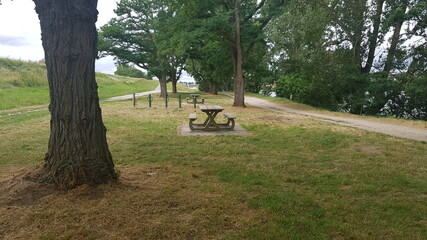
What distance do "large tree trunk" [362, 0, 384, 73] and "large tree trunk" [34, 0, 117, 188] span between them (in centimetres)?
1982

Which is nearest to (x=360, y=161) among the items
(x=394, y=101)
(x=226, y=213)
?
(x=226, y=213)

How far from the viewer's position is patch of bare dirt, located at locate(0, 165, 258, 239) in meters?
3.09

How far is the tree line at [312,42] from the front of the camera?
57.0 ft

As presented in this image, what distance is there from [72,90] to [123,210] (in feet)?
5.51

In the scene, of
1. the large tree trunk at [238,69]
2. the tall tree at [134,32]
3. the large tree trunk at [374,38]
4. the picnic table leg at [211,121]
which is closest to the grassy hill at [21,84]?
the tall tree at [134,32]

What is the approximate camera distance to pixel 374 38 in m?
19.9

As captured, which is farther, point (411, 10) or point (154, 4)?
Result: point (154, 4)

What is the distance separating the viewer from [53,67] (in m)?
3.98

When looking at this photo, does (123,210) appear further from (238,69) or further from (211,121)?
(238,69)

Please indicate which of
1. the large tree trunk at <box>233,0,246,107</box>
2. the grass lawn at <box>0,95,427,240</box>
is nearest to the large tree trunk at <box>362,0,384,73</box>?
the large tree trunk at <box>233,0,246,107</box>

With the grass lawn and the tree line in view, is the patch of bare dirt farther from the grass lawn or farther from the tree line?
the tree line

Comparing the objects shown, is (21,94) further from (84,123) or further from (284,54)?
(84,123)

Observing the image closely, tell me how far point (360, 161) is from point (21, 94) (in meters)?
23.5

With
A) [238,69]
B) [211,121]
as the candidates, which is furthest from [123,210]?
[238,69]
